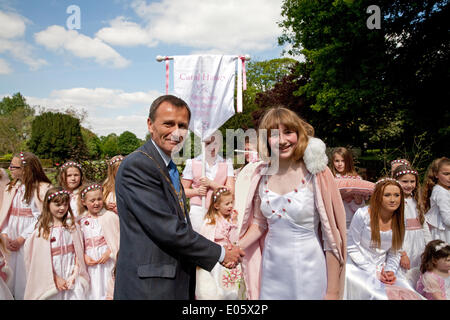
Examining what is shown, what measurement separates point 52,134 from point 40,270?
134 feet

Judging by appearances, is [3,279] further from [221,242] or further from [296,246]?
[296,246]

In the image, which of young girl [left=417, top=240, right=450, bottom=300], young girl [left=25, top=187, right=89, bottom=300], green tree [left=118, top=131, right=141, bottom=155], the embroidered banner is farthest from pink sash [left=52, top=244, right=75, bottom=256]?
green tree [left=118, top=131, right=141, bottom=155]

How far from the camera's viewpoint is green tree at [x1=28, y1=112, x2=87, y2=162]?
3803 centimetres

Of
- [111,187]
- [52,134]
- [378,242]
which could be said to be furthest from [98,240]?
[52,134]

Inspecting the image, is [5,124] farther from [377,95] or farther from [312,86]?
[377,95]

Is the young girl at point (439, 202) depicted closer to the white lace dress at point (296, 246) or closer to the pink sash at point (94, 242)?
the white lace dress at point (296, 246)

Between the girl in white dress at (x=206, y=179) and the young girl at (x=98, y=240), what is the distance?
1204 mm

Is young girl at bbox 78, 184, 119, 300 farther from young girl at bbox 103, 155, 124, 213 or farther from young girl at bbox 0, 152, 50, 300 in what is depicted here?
young girl at bbox 0, 152, 50, 300

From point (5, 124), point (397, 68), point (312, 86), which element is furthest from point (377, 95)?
point (5, 124)

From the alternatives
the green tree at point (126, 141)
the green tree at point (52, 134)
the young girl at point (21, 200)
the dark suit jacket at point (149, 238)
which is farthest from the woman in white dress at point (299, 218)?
the green tree at point (126, 141)

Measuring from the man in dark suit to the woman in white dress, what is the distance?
0.71 meters

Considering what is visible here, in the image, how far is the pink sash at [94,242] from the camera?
13.6ft

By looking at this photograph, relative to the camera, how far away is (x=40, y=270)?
3.66m
